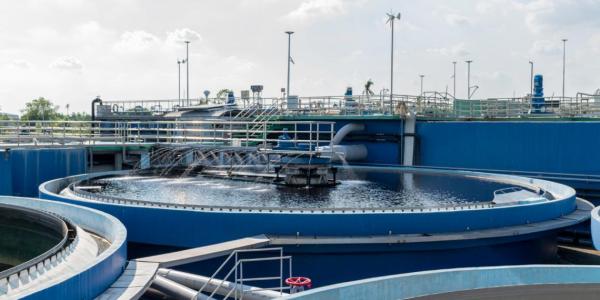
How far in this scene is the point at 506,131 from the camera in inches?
928

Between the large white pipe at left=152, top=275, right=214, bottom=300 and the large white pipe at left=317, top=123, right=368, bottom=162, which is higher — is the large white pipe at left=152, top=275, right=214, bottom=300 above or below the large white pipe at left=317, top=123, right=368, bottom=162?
below

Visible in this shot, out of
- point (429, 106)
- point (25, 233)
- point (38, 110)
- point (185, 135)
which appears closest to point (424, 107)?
point (429, 106)

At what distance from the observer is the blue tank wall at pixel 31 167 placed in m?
17.9

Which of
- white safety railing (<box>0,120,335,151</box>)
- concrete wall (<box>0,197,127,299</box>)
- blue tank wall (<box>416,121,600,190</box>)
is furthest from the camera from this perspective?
blue tank wall (<box>416,121,600,190</box>)

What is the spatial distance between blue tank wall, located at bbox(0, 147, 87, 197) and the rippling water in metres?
1.83

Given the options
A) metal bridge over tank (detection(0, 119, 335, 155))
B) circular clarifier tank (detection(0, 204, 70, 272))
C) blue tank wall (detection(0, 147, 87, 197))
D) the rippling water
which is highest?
metal bridge over tank (detection(0, 119, 335, 155))

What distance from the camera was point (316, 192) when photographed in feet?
54.6

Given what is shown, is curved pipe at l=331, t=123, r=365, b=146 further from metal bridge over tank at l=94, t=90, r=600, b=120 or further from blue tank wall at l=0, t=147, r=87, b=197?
blue tank wall at l=0, t=147, r=87, b=197

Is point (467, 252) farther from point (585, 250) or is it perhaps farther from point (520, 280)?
point (585, 250)

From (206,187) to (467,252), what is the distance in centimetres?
812

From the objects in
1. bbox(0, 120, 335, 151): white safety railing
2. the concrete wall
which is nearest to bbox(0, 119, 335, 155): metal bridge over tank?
bbox(0, 120, 335, 151): white safety railing

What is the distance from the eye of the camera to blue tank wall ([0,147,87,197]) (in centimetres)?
1789

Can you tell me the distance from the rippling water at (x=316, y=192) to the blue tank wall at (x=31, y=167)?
183 cm

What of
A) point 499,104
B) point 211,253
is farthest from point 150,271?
point 499,104
